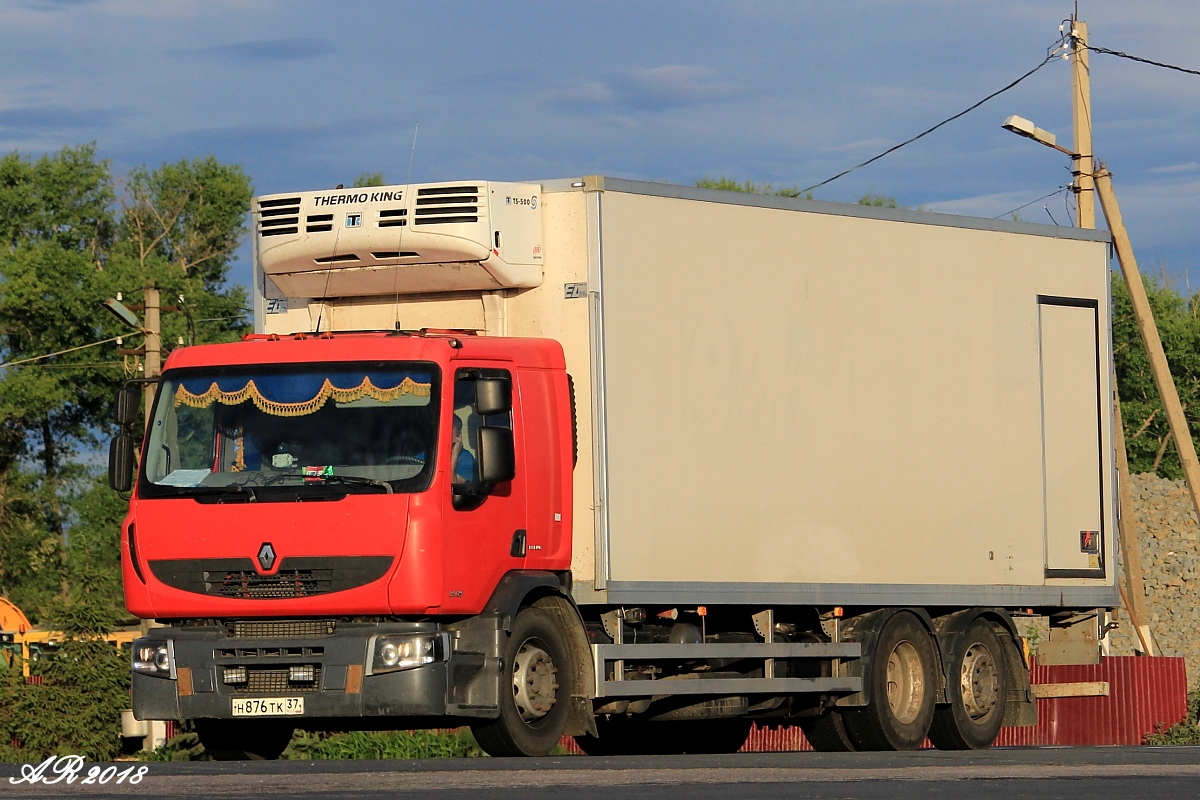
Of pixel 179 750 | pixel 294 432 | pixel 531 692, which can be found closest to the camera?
pixel 294 432

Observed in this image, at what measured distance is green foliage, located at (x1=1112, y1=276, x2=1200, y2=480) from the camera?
221ft

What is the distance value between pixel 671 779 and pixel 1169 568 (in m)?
40.4

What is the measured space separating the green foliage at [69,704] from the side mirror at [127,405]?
15891 mm

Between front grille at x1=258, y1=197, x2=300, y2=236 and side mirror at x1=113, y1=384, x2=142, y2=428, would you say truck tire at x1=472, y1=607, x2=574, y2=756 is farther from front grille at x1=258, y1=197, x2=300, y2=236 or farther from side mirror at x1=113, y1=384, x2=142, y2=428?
front grille at x1=258, y1=197, x2=300, y2=236

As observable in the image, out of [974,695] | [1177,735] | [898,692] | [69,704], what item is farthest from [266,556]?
[69,704]

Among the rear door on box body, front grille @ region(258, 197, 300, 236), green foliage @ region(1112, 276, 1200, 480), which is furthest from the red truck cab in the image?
green foliage @ region(1112, 276, 1200, 480)

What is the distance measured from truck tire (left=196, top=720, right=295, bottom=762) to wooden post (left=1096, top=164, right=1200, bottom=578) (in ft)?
57.0

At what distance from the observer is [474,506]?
1273 centimetres

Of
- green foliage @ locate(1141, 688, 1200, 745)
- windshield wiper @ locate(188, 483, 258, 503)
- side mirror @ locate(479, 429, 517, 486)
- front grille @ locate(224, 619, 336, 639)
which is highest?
side mirror @ locate(479, 429, 517, 486)

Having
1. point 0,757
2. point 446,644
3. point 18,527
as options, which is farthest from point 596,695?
point 18,527

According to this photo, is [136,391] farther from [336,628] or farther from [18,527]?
[18,527]

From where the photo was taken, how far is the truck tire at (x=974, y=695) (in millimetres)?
16531

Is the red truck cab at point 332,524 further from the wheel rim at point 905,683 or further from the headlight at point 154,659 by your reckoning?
the wheel rim at point 905,683

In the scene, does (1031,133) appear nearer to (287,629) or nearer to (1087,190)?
(1087,190)
